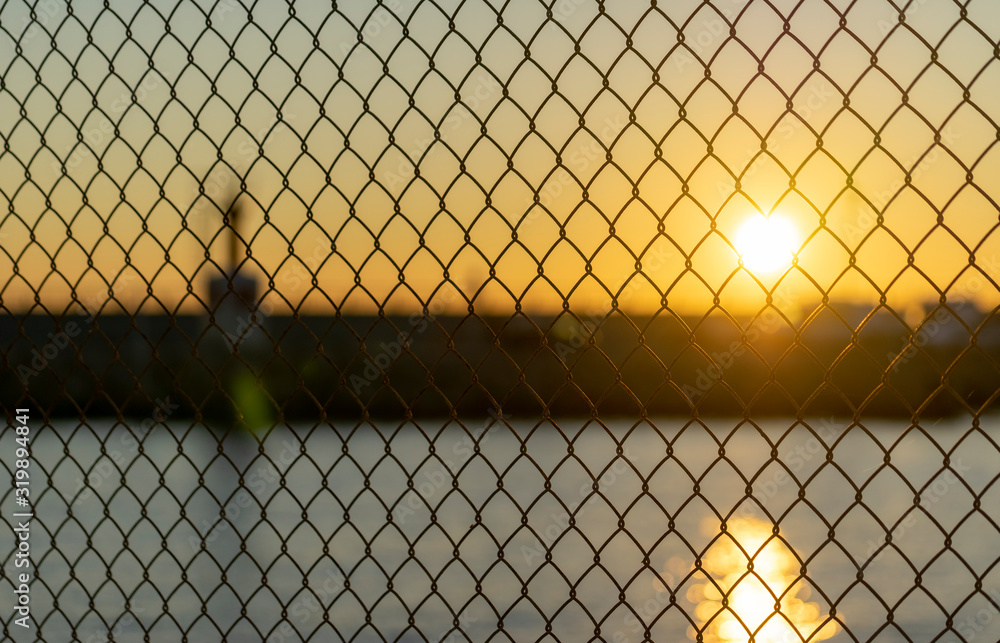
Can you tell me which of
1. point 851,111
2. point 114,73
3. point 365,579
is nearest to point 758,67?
point 851,111

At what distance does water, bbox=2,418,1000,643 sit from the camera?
88.2 inches

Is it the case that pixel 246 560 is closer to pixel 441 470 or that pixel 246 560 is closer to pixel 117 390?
pixel 441 470

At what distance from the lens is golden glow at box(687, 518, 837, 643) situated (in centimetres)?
384

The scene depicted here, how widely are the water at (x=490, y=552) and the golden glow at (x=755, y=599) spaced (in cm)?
2

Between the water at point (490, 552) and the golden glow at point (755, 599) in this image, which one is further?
the golden glow at point (755, 599)

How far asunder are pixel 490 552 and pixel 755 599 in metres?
1.50

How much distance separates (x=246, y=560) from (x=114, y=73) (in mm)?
3601

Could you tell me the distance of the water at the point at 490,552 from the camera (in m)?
2.24

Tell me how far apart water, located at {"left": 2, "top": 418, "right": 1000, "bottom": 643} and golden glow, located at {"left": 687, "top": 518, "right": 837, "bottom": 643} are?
2 cm

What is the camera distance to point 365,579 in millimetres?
4656

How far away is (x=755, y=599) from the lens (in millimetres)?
4312

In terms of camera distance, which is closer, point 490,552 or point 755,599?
point 755,599

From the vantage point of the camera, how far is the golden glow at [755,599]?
12.6 ft

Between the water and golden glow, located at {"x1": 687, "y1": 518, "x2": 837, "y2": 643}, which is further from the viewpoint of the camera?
golden glow, located at {"x1": 687, "y1": 518, "x2": 837, "y2": 643}
